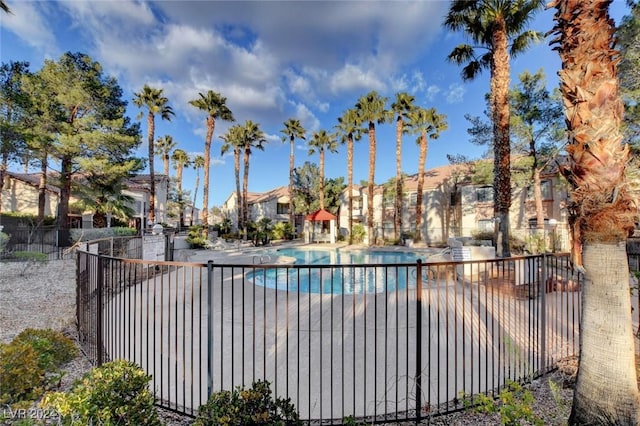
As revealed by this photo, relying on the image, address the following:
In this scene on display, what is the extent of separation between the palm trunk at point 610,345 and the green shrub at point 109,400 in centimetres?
403

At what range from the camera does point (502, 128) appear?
1055cm

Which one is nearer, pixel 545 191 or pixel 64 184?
pixel 64 184

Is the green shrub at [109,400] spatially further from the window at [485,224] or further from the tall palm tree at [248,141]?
the window at [485,224]

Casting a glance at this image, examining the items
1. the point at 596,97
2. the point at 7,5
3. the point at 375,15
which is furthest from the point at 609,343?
the point at 7,5

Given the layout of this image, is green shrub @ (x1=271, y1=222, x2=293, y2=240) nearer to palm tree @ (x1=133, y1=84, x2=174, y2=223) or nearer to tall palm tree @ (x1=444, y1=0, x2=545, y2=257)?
palm tree @ (x1=133, y1=84, x2=174, y2=223)

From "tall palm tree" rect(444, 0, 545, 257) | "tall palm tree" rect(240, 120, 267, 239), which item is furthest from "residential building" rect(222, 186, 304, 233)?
"tall palm tree" rect(444, 0, 545, 257)

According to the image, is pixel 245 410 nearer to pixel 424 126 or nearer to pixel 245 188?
pixel 424 126

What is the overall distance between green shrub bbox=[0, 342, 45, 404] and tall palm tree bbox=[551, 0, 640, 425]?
18.3 feet

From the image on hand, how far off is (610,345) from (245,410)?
11.2 feet

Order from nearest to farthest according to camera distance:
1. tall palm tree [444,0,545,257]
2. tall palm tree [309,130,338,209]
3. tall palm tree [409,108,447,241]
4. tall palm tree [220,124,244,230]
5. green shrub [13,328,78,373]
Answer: green shrub [13,328,78,373] → tall palm tree [444,0,545,257] → tall palm tree [409,108,447,241] → tall palm tree [220,124,244,230] → tall palm tree [309,130,338,209]

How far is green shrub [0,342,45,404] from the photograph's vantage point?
116 inches

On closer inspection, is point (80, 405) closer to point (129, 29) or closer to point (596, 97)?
point (596, 97)

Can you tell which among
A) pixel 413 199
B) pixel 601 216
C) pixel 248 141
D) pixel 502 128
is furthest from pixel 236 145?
pixel 601 216

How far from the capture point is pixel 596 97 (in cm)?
265
